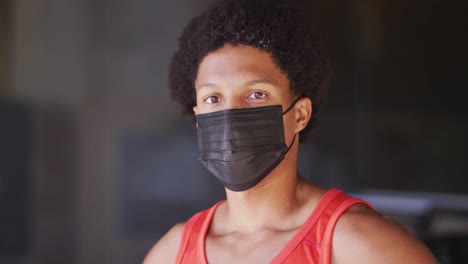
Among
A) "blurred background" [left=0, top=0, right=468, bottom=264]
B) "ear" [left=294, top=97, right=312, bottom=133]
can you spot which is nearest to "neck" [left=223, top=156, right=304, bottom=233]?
"ear" [left=294, top=97, right=312, bottom=133]

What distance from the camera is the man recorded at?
1.97 meters

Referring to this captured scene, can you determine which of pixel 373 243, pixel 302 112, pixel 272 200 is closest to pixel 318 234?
pixel 373 243

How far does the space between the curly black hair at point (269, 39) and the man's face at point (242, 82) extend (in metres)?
0.03

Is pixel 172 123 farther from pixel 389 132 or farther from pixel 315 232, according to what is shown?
pixel 315 232

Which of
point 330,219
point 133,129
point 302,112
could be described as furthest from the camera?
point 133,129

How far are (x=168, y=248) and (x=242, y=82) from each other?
63 cm

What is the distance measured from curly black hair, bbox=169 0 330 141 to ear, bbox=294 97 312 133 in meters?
0.03

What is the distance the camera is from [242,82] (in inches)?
78.1

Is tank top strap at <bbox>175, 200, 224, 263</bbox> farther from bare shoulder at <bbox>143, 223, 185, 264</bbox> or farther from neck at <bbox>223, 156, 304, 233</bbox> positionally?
neck at <bbox>223, 156, 304, 233</bbox>

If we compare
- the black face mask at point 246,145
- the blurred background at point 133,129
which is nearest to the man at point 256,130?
the black face mask at point 246,145

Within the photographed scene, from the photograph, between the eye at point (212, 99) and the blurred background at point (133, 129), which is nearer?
the eye at point (212, 99)

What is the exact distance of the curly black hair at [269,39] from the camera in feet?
6.77

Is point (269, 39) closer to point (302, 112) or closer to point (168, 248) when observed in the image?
point (302, 112)

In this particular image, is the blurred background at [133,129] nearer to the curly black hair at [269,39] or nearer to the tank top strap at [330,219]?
the curly black hair at [269,39]
